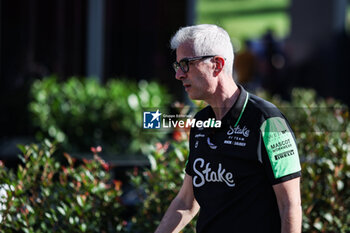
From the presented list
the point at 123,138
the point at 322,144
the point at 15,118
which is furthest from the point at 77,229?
the point at 15,118

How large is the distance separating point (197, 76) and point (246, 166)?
44 centimetres

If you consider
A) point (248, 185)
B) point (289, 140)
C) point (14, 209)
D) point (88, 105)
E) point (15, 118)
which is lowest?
point (15, 118)

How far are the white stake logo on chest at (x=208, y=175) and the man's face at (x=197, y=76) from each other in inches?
11.8

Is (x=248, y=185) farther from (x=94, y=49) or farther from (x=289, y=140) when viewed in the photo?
(x=94, y=49)

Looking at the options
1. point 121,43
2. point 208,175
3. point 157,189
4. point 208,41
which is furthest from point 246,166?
point 121,43

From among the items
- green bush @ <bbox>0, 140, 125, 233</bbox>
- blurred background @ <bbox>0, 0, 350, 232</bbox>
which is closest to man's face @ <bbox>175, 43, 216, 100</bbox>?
green bush @ <bbox>0, 140, 125, 233</bbox>

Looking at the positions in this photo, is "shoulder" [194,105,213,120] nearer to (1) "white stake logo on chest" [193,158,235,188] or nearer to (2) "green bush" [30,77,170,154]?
(1) "white stake logo on chest" [193,158,235,188]

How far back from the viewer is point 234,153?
2.66 metres

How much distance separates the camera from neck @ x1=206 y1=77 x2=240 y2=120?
2.75m

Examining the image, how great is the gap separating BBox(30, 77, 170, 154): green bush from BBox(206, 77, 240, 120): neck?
4.30m

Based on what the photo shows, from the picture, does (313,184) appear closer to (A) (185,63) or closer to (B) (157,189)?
(B) (157,189)

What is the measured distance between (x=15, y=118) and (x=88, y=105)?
65.9 inches

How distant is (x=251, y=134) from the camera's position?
2611mm

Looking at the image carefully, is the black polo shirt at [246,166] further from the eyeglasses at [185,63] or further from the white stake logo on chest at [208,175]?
the eyeglasses at [185,63]
